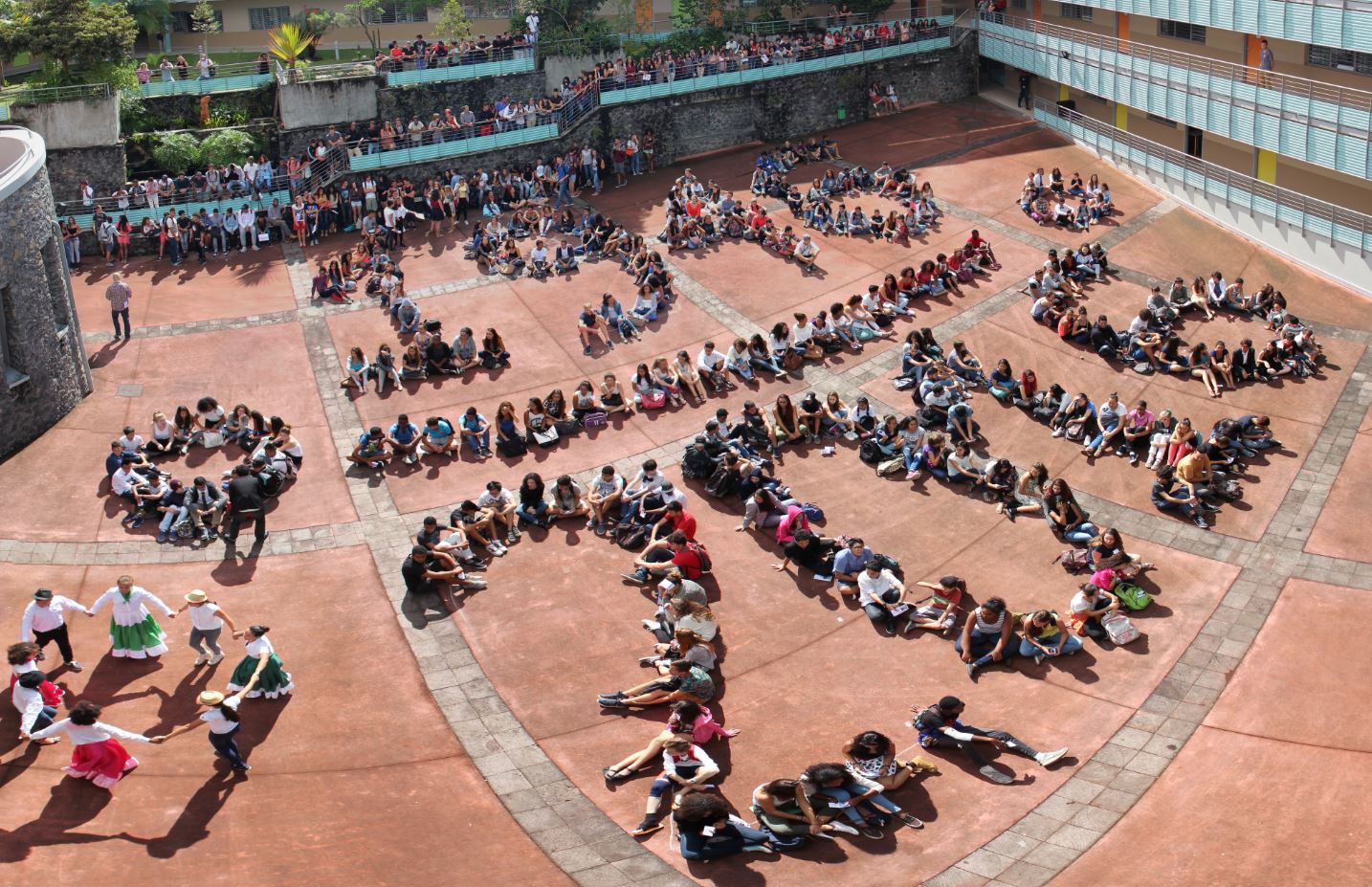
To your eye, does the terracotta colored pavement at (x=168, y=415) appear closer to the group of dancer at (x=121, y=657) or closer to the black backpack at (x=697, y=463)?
the group of dancer at (x=121, y=657)

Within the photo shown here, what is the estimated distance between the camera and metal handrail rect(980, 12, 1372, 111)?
30406mm

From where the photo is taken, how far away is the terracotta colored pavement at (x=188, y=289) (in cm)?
2986

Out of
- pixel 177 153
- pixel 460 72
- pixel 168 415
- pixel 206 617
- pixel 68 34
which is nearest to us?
pixel 206 617

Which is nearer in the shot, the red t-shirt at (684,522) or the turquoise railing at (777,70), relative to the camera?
the red t-shirt at (684,522)

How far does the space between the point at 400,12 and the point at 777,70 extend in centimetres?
1558

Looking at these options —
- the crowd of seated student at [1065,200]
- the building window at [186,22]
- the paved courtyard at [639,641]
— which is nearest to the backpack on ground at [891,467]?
the paved courtyard at [639,641]

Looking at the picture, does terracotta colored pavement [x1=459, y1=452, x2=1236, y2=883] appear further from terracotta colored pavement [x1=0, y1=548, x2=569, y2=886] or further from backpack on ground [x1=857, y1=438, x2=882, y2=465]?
terracotta colored pavement [x1=0, y1=548, x2=569, y2=886]

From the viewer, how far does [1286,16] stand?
31.5m

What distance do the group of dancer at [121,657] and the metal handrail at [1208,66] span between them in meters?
26.1

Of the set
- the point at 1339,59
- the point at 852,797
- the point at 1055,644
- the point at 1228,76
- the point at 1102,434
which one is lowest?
the point at 1055,644

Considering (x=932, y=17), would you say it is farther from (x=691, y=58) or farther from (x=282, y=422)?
(x=282, y=422)

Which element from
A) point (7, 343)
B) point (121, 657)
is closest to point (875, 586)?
point (121, 657)

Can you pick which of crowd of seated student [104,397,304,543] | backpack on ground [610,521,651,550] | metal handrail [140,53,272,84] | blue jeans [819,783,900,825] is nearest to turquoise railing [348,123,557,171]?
metal handrail [140,53,272,84]

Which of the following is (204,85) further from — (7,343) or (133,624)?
(133,624)
